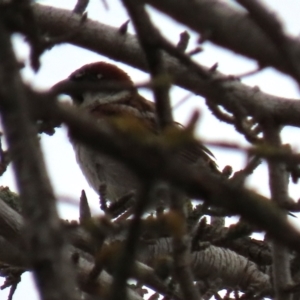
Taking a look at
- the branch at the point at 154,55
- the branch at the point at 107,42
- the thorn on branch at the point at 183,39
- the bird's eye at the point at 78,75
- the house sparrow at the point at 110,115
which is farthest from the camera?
the bird's eye at the point at 78,75

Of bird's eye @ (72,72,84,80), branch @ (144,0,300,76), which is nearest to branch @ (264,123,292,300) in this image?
branch @ (144,0,300,76)

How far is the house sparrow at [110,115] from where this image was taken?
5910mm

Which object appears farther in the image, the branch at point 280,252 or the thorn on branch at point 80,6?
the thorn on branch at point 80,6

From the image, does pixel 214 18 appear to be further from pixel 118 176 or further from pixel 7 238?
pixel 118 176

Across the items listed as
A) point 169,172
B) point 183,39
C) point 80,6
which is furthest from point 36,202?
point 80,6

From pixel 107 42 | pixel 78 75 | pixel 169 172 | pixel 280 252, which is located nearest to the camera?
pixel 169 172

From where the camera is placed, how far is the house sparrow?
5910mm

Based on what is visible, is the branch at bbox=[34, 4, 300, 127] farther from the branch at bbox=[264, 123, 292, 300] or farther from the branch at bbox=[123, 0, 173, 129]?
the branch at bbox=[123, 0, 173, 129]

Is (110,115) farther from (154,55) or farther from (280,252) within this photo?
(154,55)

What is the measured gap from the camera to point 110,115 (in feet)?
20.7

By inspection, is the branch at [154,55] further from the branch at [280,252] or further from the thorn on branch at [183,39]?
the thorn on branch at [183,39]

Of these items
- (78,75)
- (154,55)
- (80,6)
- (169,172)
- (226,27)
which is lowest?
(169,172)

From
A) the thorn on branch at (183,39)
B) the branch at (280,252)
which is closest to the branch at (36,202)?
the branch at (280,252)

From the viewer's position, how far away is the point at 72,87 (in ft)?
5.31
